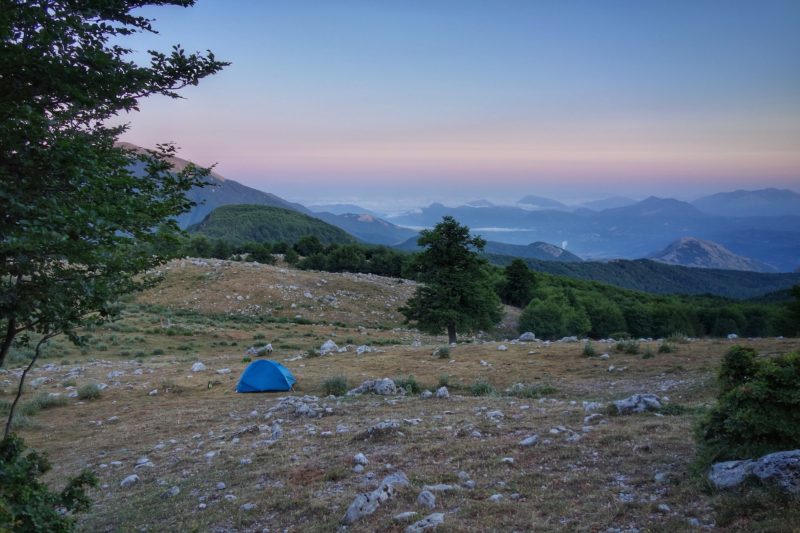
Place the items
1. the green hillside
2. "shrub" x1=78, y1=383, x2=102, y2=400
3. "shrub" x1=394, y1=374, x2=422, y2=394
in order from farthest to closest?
1. the green hillside
2. "shrub" x1=78, y1=383, x2=102, y2=400
3. "shrub" x1=394, y1=374, x2=422, y2=394

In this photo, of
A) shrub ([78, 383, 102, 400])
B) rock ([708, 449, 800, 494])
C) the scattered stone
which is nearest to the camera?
rock ([708, 449, 800, 494])

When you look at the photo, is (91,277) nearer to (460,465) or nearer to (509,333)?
(460,465)

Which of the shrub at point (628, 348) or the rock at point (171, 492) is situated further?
the shrub at point (628, 348)

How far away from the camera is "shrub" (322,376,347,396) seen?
1382cm

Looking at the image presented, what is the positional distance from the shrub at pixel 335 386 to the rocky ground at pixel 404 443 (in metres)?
0.20

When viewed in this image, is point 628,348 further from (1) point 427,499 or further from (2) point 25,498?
(2) point 25,498

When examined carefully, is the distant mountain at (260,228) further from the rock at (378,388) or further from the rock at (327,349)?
the rock at (378,388)

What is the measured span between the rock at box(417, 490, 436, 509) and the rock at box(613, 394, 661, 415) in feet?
17.1

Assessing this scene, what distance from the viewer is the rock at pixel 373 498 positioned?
17.9 feet

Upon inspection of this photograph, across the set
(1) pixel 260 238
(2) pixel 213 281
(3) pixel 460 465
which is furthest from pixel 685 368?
(1) pixel 260 238

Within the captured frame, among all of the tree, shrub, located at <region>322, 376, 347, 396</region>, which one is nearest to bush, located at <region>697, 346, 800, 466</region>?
shrub, located at <region>322, 376, 347, 396</region>

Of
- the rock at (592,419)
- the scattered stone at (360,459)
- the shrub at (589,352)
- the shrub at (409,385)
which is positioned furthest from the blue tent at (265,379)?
the shrub at (589,352)

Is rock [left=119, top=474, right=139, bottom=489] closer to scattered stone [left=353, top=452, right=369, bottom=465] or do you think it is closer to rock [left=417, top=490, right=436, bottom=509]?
scattered stone [left=353, top=452, right=369, bottom=465]

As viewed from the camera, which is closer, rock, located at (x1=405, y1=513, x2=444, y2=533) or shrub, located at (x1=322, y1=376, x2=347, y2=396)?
rock, located at (x1=405, y1=513, x2=444, y2=533)
